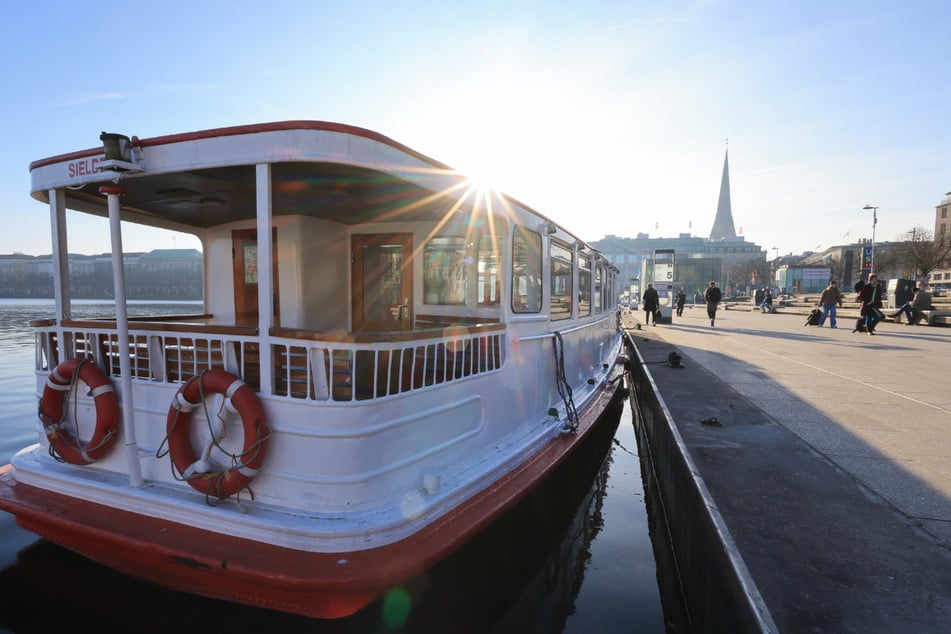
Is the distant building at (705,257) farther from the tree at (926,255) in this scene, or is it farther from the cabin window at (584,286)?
the tree at (926,255)

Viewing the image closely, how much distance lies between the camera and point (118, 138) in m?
2.97

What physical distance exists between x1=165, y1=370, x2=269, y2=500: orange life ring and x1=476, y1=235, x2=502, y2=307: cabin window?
8.43ft

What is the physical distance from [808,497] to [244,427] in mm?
3929

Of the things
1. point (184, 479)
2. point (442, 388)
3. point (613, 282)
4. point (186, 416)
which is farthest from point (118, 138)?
point (613, 282)

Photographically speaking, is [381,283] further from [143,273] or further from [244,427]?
[143,273]

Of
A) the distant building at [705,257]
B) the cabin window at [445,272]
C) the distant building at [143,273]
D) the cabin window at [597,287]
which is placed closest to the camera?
the cabin window at [445,272]

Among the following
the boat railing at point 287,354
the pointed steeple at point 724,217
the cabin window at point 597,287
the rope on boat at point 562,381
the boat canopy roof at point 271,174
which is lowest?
the rope on boat at point 562,381

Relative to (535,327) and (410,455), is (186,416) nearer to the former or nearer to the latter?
(410,455)

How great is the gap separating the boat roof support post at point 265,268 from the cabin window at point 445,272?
2.53 m

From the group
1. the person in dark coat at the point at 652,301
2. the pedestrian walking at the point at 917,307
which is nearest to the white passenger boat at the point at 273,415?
the person in dark coat at the point at 652,301

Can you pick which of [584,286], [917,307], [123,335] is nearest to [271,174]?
[123,335]

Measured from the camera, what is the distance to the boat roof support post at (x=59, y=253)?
139 inches

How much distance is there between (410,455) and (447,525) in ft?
1.63

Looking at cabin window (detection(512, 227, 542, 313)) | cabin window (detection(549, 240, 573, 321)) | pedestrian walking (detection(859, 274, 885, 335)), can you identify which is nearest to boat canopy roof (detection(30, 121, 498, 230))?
cabin window (detection(512, 227, 542, 313))
